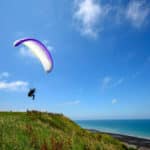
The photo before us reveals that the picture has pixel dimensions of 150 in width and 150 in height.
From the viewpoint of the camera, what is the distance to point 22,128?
13.1 metres

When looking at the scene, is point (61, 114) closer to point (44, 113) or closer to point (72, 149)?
point (44, 113)

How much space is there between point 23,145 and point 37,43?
700cm

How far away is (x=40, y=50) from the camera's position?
615 inches

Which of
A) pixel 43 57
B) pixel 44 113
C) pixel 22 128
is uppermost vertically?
pixel 43 57

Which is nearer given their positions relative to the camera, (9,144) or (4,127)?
(9,144)

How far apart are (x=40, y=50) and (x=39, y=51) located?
95 millimetres

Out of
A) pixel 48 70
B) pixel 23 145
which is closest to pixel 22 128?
pixel 23 145

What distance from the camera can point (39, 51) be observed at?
1566cm

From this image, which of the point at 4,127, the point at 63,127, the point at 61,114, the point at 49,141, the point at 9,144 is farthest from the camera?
the point at 61,114

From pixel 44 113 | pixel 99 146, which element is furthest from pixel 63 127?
pixel 99 146

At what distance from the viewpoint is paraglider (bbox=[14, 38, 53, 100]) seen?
15.3m

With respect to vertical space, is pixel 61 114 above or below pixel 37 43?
below

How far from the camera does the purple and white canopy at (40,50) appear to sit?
1530 centimetres

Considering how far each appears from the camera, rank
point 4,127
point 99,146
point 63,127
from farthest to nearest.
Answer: point 63,127
point 99,146
point 4,127
